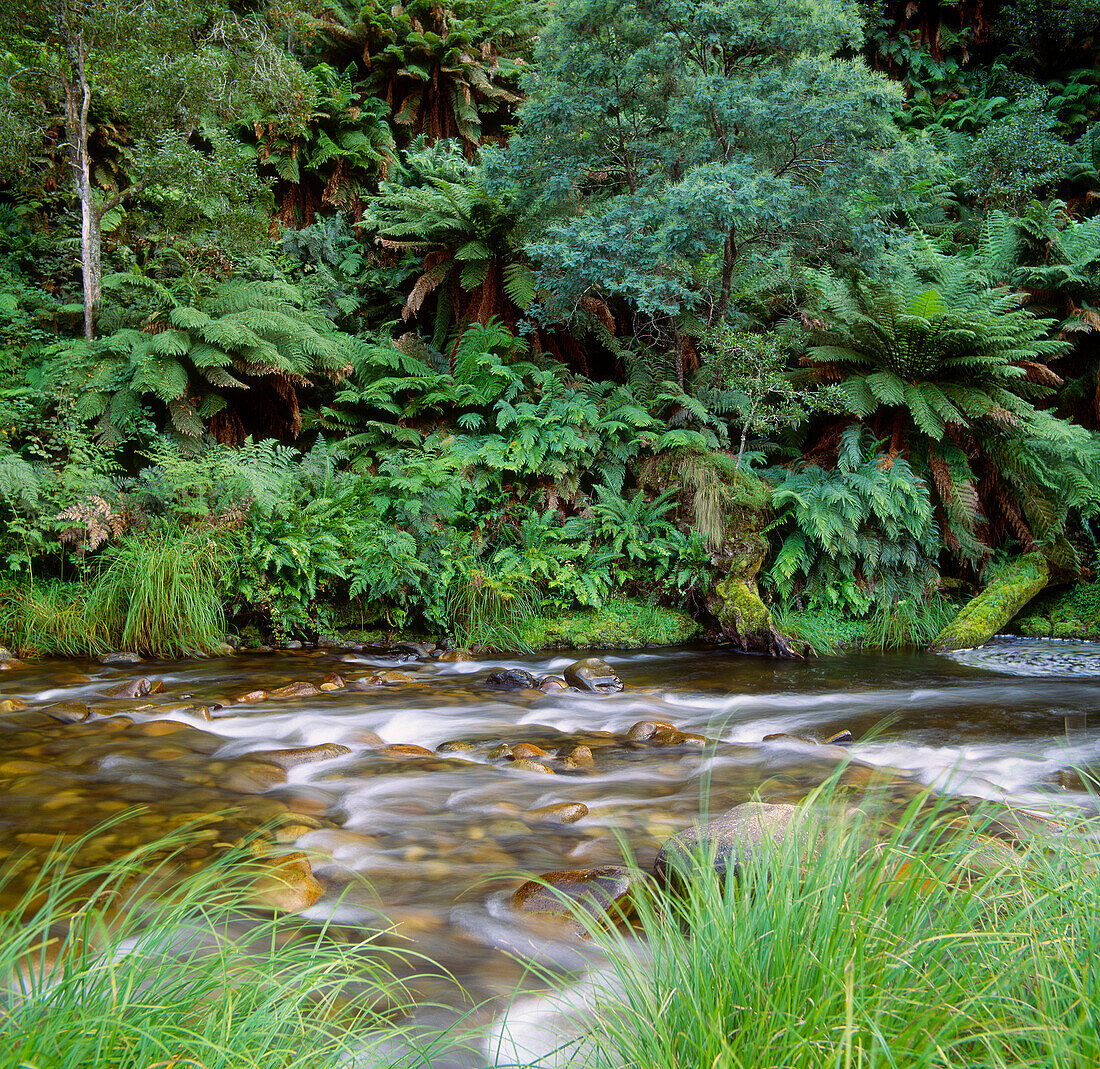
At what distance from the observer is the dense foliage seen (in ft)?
22.8

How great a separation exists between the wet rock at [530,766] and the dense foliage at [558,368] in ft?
10.4

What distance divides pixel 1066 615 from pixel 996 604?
129 cm

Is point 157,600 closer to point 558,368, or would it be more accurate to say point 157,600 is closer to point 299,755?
point 299,755

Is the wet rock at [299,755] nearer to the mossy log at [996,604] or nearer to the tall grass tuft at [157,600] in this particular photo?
the tall grass tuft at [157,600]

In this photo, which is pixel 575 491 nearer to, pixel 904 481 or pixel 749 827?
Result: pixel 904 481

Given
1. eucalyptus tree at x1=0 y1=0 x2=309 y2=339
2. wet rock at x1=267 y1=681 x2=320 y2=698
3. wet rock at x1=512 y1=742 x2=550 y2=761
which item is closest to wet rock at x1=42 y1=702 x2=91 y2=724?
wet rock at x1=267 y1=681 x2=320 y2=698

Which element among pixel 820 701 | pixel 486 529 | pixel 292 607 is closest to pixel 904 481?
pixel 820 701

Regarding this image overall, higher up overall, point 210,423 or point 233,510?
point 210,423

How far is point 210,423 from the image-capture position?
8633 mm

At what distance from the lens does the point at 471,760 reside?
4.12m

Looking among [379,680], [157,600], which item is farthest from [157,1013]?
[157,600]

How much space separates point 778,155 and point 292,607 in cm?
656

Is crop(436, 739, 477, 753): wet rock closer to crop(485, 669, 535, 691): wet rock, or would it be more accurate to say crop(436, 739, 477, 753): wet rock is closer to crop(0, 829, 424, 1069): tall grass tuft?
crop(485, 669, 535, 691): wet rock

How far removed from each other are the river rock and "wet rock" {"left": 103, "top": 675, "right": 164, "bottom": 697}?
3.00 m
